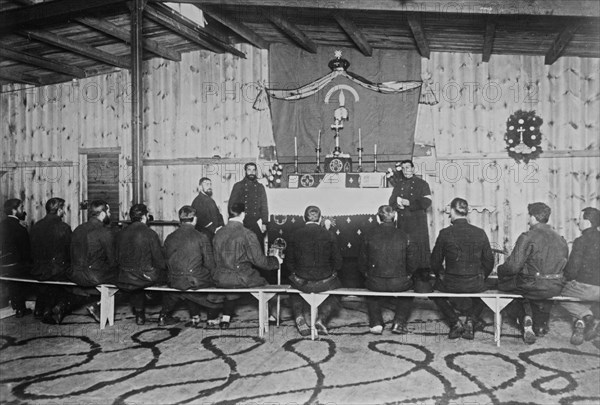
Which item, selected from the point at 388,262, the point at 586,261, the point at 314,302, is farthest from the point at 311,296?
the point at 586,261

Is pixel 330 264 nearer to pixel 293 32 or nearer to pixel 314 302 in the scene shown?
pixel 314 302

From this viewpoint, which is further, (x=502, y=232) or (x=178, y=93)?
(x=178, y=93)

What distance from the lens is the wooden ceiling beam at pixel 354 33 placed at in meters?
7.11

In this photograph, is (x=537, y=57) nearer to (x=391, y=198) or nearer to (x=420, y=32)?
(x=420, y=32)

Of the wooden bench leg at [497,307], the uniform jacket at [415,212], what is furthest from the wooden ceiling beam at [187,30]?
the wooden bench leg at [497,307]

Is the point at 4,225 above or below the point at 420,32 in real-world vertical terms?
below

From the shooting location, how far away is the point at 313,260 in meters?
5.52

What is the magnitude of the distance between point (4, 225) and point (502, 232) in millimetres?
7256

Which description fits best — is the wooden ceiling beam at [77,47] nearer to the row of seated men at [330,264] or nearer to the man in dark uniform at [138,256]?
the row of seated men at [330,264]

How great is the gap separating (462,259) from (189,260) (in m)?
2.89

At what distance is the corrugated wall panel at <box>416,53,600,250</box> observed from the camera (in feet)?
26.7

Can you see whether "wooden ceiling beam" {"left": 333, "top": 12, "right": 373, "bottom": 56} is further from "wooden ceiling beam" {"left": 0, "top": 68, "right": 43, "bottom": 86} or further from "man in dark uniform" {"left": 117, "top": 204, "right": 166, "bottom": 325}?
"wooden ceiling beam" {"left": 0, "top": 68, "right": 43, "bottom": 86}

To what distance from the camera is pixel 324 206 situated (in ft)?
24.7

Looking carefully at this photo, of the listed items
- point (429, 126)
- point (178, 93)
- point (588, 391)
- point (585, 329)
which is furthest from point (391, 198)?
point (178, 93)
